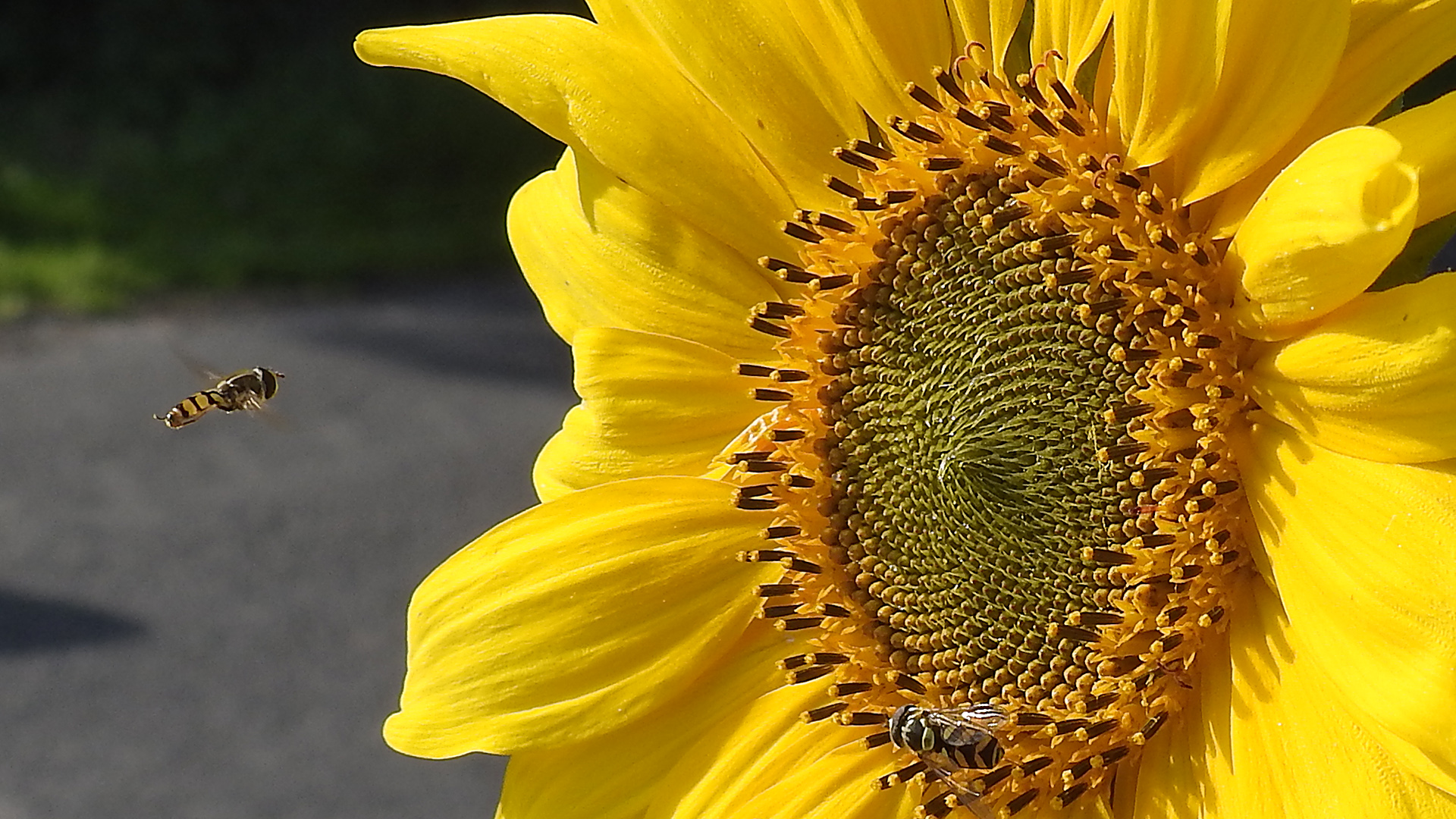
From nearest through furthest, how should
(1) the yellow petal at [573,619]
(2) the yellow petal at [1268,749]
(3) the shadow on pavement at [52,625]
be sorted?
→ (2) the yellow petal at [1268,749], (1) the yellow petal at [573,619], (3) the shadow on pavement at [52,625]

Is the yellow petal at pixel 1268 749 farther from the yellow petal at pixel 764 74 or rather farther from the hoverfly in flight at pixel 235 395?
the hoverfly in flight at pixel 235 395

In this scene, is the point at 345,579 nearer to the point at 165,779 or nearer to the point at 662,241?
the point at 165,779

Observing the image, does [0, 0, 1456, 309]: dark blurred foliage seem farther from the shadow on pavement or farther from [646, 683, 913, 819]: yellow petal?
[646, 683, 913, 819]: yellow petal

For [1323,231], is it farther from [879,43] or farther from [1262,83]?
[879,43]

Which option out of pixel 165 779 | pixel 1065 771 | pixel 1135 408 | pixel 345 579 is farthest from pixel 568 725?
pixel 345 579

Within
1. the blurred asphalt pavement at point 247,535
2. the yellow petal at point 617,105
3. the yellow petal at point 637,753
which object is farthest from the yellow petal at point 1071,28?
the blurred asphalt pavement at point 247,535

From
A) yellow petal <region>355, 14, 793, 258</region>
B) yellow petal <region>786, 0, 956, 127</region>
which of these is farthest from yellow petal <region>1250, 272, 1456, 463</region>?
yellow petal <region>355, 14, 793, 258</region>

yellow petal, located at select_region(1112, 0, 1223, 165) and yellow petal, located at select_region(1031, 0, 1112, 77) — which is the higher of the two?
yellow petal, located at select_region(1031, 0, 1112, 77)
